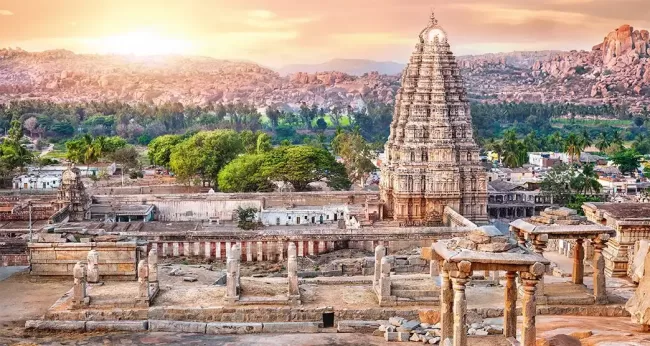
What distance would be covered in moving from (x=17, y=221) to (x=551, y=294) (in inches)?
899

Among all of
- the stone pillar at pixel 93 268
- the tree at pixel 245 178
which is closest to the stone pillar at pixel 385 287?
the stone pillar at pixel 93 268

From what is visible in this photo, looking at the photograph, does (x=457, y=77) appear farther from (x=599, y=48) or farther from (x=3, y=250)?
(x=599, y=48)

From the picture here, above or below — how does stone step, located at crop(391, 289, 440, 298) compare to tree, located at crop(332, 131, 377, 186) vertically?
below

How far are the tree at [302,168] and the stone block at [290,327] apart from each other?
2753 cm

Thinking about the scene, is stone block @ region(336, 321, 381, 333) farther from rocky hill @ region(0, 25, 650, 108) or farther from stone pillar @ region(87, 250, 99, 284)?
rocky hill @ region(0, 25, 650, 108)

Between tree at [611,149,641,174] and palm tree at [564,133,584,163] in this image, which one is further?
palm tree at [564,133,584,163]

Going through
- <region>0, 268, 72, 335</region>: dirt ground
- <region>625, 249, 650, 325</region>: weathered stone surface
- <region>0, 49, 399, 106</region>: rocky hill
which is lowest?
<region>0, 268, 72, 335</region>: dirt ground

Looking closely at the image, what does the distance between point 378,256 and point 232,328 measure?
12.8 feet

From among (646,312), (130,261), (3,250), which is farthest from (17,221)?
(646,312)

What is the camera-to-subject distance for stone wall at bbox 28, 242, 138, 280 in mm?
20906

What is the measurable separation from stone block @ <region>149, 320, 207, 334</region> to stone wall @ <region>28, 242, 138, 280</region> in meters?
3.66

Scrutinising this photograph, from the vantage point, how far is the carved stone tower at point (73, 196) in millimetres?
34125

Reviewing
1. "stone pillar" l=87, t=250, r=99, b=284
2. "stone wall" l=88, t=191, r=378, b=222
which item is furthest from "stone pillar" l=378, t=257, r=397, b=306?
"stone wall" l=88, t=191, r=378, b=222

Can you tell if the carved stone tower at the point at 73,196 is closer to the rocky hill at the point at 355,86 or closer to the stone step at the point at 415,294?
the stone step at the point at 415,294
